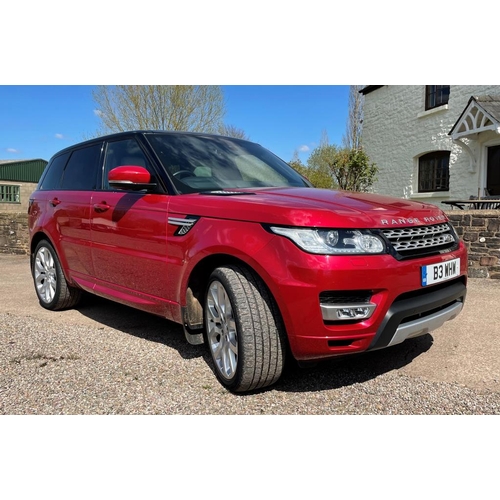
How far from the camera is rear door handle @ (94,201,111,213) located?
3769mm

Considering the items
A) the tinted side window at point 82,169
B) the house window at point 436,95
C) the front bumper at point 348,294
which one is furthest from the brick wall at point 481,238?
the house window at point 436,95

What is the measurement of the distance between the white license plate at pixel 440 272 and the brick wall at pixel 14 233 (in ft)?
33.3

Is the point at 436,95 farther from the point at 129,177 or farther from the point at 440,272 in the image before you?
the point at 129,177

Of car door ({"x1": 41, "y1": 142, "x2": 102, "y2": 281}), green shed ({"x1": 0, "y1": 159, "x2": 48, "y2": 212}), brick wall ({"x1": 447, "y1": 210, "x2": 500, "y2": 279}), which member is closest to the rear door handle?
car door ({"x1": 41, "y1": 142, "x2": 102, "y2": 281})

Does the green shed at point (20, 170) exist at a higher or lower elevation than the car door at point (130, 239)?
higher

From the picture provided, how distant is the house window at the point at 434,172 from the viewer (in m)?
13.6

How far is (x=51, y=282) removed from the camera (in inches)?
193

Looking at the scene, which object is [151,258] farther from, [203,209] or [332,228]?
[332,228]

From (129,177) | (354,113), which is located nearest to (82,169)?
(129,177)

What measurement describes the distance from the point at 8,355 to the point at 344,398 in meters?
2.55

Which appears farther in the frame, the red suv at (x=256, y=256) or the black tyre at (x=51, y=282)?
the black tyre at (x=51, y=282)

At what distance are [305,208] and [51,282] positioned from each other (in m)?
3.50

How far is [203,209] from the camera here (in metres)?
2.90

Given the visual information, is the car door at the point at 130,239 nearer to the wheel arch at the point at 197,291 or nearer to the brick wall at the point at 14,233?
the wheel arch at the point at 197,291
